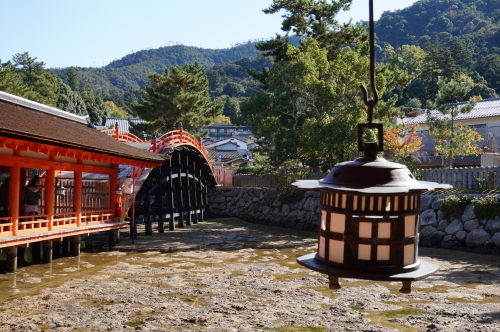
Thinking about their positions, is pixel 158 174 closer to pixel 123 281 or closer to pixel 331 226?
pixel 123 281

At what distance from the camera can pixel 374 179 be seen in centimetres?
298

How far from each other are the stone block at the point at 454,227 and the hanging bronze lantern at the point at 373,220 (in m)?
16.7

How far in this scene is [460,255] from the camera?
16844 millimetres

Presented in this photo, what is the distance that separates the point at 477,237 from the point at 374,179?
16524 millimetres

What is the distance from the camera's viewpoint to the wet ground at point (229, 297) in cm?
887

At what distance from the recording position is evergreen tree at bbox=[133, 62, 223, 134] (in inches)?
1341

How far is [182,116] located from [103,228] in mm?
18361

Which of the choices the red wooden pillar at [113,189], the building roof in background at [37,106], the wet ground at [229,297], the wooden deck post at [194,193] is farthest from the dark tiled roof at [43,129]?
the wooden deck post at [194,193]

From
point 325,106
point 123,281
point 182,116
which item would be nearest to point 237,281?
point 123,281

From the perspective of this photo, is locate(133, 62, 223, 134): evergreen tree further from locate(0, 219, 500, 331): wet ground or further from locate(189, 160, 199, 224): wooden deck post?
locate(0, 219, 500, 331): wet ground

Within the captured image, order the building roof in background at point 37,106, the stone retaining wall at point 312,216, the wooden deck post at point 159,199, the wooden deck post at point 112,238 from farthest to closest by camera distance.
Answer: the wooden deck post at point 159,199 < the wooden deck post at point 112,238 < the stone retaining wall at point 312,216 < the building roof in background at point 37,106

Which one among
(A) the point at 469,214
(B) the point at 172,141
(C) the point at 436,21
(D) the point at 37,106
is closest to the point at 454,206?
(A) the point at 469,214

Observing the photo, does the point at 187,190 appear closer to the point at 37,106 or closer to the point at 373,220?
the point at 37,106

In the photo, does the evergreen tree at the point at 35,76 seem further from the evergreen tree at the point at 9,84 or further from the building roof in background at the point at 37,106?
the building roof in background at the point at 37,106
